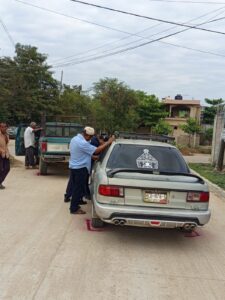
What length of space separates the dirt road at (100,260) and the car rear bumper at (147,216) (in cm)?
38

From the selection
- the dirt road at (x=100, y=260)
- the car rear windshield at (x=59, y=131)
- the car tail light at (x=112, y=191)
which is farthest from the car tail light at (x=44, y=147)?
the car tail light at (x=112, y=191)

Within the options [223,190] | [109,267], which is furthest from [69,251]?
[223,190]

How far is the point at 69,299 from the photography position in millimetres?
4449

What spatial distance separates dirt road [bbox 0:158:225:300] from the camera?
4.74m

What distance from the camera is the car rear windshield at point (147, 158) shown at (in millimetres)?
7328

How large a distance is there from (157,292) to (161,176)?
2268mm

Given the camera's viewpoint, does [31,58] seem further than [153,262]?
Yes

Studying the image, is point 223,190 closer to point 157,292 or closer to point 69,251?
point 69,251

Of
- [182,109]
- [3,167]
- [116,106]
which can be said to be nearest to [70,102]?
[116,106]

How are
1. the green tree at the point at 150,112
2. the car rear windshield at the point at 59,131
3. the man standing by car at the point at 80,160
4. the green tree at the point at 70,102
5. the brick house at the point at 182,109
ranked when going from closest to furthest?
the man standing by car at the point at 80,160 < the car rear windshield at the point at 59,131 < the green tree at the point at 70,102 < the green tree at the point at 150,112 < the brick house at the point at 182,109

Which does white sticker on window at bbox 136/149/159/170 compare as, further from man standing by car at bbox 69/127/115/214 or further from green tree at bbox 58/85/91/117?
green tree at bbox 58/85/91/117

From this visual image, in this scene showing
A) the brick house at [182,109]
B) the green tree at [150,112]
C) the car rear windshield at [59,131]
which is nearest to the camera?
the car rear windshield at [59,131]

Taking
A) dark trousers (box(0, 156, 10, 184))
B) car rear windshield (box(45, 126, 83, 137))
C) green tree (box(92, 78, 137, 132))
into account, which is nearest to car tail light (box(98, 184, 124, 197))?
dark trousers (box(0, 156, 10, 184))

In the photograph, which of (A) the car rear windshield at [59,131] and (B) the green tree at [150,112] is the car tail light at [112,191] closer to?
(A) the car rear windshield at [59,131]
